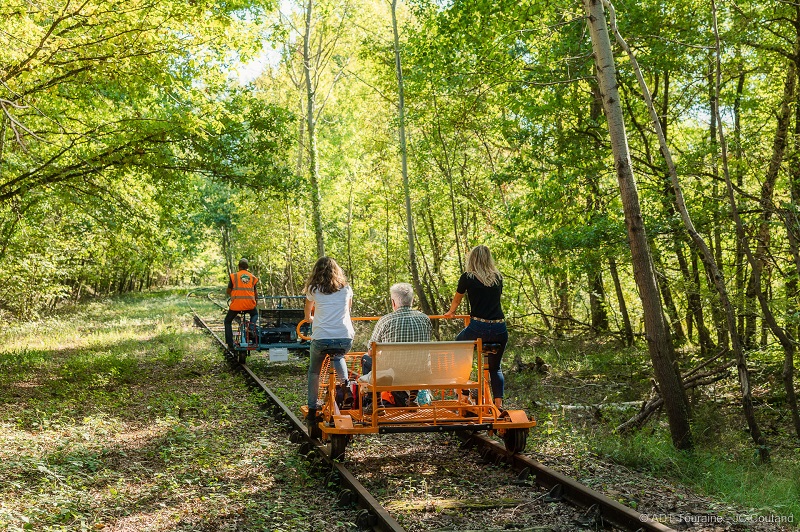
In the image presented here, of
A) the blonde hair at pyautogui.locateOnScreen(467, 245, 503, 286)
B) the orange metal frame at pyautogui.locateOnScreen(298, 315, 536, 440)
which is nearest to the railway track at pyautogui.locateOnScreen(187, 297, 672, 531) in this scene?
the orange metal frame at pyautogui.locateOnScreen(298, 315, 536, 440)

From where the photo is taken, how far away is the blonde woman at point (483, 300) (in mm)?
7926

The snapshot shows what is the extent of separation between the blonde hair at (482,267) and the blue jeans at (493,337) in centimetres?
49

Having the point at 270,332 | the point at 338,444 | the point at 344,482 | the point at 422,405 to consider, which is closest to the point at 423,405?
the point at 422,405

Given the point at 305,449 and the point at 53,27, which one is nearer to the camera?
the point at 305,449

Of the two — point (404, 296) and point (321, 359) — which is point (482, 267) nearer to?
point (404, 296)

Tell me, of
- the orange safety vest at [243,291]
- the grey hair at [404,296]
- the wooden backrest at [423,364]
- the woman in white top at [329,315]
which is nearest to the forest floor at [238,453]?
the woman in white top at [329,315]

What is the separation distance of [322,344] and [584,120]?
28.5ft

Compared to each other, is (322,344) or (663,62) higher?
(663,62)

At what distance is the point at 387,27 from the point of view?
2166 cm

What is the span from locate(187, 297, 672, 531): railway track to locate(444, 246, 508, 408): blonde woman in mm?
731

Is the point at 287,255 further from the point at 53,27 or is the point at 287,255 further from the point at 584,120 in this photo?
the point at 53,27

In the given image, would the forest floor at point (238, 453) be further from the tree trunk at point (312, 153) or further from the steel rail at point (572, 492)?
the tree trunk at point (312, 153)

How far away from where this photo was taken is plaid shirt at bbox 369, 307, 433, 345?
25.5 feet

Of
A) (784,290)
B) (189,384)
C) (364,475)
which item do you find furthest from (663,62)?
(189,384)
